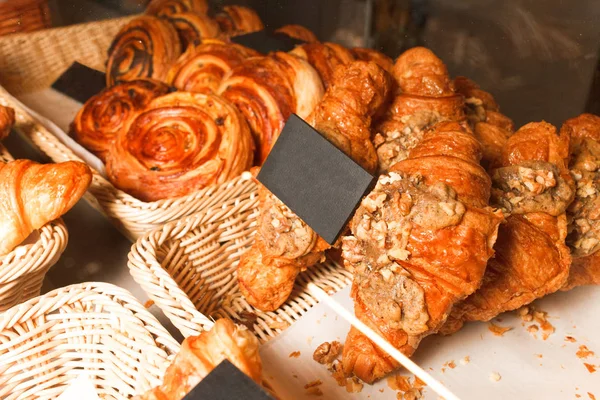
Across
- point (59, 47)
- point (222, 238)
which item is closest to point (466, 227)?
point (222, 238)

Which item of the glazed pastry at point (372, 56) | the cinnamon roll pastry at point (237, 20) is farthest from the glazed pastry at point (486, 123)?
the cinnamon roll pastry at point (237, 20)

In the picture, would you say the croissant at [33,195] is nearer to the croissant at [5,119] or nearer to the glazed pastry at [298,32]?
the croissant at [5,119]

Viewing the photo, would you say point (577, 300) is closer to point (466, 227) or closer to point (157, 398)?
point (466, 227)

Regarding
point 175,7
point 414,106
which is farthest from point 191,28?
point 414,106

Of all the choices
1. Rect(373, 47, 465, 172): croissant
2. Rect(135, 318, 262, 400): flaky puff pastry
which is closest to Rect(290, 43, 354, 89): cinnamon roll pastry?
Result: Rect(373, 47, 465, 172): croissant

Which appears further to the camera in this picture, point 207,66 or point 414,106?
point 207,66

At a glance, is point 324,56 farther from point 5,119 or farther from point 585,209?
point 5,119
